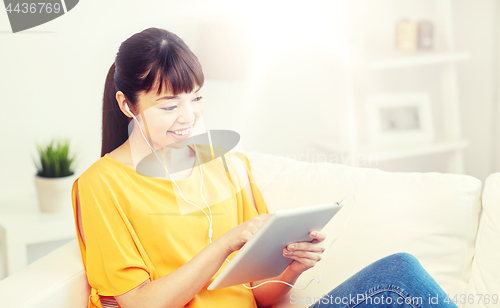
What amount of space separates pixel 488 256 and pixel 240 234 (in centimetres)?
57

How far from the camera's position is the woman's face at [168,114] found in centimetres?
A: 83

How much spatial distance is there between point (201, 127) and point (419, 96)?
1.42 metres

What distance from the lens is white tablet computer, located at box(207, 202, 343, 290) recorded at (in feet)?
2.17

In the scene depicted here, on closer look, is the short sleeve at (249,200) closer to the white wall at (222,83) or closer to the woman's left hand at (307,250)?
the woman's left hand at (307,250)

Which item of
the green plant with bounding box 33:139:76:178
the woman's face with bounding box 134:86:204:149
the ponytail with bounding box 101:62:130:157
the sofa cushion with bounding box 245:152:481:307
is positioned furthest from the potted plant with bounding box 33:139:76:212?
the sofa cushion with bounding box 245:152:481:307

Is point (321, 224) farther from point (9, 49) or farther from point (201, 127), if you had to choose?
point (9, 49)

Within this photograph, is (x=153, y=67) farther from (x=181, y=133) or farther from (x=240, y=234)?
(x=240, y=234)

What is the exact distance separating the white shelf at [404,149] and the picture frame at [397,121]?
0.04m

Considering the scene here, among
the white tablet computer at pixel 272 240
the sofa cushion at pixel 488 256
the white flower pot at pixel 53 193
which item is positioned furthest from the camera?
the white flower pot at pixel 53 193

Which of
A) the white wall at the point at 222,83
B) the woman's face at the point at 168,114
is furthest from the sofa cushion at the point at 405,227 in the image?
the white wall at the point at 222,83

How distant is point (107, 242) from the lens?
0.80m

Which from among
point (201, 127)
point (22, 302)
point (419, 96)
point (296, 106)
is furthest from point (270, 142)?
point (22, 302)

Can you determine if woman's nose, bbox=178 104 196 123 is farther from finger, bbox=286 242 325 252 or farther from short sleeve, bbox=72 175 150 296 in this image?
finger, bbox=286 242 325 252

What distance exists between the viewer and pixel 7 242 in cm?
138
